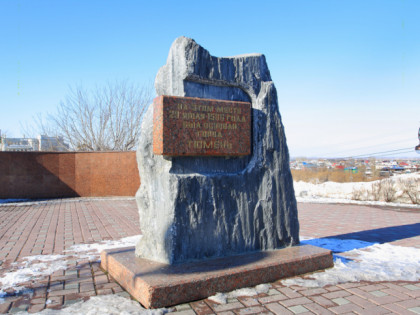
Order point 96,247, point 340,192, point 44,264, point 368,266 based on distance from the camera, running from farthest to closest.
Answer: point 340,192, point 96,247, point 44,264, point 368,266

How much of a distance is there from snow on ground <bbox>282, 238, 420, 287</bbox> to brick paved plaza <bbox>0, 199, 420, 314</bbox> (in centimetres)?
14

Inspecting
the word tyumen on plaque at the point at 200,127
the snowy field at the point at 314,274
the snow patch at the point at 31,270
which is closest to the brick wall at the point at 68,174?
the snowy field at the point at 314,274

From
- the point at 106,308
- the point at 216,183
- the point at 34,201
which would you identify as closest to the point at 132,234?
the point at 216,183

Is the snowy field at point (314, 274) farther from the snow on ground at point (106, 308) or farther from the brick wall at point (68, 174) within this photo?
the brick wall at point (68, 174)

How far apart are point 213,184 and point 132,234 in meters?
3.13

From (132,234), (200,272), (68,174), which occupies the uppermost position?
(68,174)

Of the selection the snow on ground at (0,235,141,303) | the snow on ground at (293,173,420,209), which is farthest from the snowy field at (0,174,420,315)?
the snow on ground at (293,173,420,209)

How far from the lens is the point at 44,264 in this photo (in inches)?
175

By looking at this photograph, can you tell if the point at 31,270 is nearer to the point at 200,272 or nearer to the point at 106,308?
the point at 106,308

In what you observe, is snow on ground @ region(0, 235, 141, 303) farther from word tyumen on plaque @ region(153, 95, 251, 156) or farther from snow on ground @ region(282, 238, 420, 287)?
snow on ground @ region(282, 238, 420, 287)

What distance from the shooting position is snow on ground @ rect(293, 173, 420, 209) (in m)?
11.7

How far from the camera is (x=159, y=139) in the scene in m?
3.71

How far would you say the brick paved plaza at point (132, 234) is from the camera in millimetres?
3102

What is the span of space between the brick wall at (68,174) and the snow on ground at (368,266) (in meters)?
9.73
